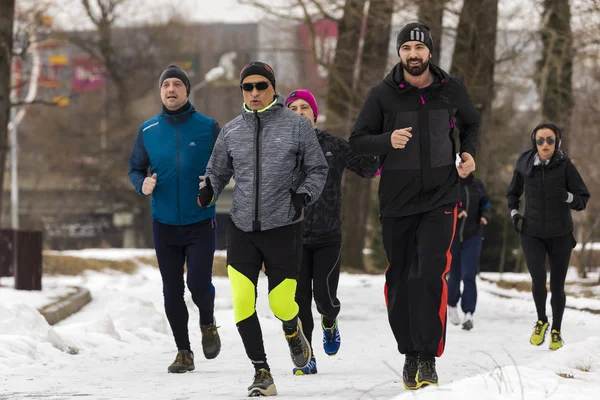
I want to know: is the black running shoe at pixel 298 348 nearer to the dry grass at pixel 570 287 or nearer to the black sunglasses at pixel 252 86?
the black sunglasses at pixel 252 86

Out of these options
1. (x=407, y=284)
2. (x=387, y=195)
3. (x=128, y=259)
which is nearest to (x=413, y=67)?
(x=387, y=195)

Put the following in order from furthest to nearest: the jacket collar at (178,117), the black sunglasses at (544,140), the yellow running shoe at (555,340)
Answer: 1. the black sunglasses at (544,140)
2. the yellow running shoe at (555,340)
3. the jacket collar at (178,117)

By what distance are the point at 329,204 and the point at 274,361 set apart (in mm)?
1634

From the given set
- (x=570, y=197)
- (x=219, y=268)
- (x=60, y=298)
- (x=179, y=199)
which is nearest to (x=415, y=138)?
(x=179, y=199)

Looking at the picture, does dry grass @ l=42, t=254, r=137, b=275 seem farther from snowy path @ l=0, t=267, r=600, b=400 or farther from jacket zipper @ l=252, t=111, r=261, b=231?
jacket zipper @ l=252, t=111, r=261, b=231

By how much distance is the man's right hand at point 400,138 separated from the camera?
21.9 feet

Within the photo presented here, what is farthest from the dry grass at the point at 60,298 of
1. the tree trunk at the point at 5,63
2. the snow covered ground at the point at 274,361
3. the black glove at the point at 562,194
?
the black glove at the point at 562,194

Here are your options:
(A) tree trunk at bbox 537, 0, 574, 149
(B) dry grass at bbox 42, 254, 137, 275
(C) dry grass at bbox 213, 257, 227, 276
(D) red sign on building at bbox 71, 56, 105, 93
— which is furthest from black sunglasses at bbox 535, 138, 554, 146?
(D) red sign on building at bbox 71, 56, 105, 93

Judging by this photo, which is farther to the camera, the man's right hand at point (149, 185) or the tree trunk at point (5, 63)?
the tree trunk at point (5, 63)

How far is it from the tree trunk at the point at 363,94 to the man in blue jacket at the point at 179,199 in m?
14.6

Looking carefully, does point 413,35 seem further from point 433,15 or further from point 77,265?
point 77,265

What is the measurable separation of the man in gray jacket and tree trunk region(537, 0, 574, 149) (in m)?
13.9

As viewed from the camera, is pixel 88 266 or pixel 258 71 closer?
pixel 258 71

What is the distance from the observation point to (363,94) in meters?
25.9
